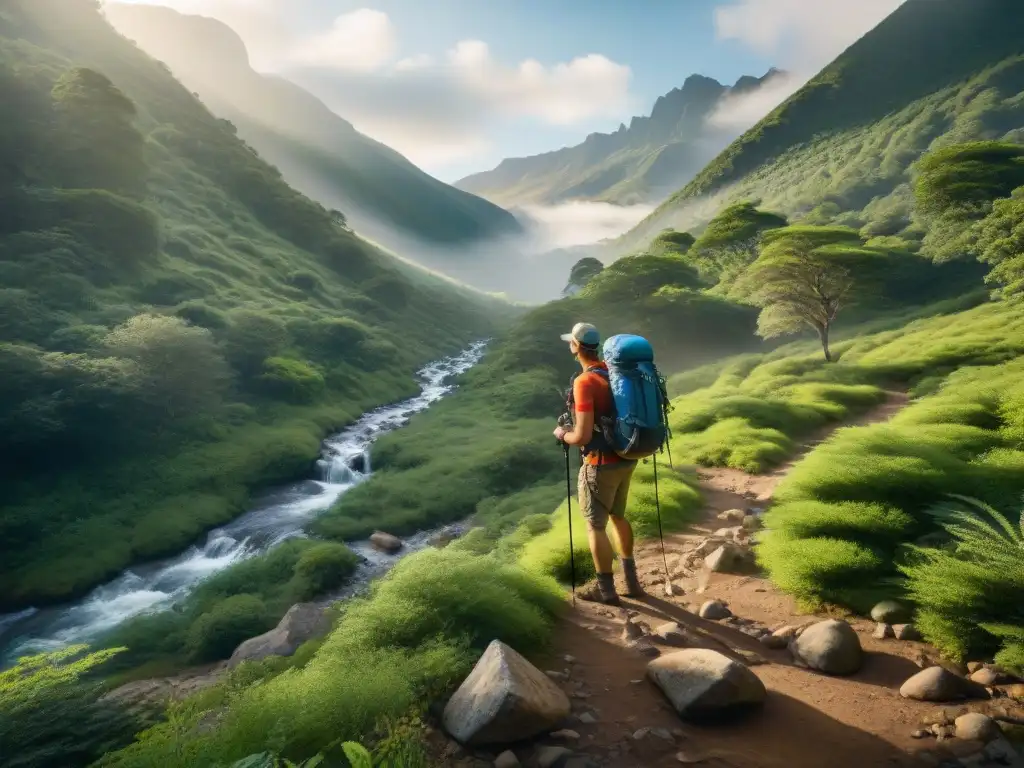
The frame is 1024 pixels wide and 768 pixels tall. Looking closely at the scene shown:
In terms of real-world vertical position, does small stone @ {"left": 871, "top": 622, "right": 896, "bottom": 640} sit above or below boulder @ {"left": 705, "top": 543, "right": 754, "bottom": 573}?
above

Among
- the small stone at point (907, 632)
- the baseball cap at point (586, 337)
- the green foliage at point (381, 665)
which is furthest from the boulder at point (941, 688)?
the baseball cap at point (586, 337)

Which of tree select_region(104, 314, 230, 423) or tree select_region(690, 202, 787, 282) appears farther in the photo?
tree select_region(690, 202, 787, 282)

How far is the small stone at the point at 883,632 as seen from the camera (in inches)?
202

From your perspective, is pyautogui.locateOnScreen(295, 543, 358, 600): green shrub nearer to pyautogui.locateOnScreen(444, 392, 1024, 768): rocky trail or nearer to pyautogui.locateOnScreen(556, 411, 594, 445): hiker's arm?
pyautogui.locateOnScreen(444, 392, 1024, 768): rocky trail

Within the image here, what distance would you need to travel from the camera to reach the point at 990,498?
692 centimetres

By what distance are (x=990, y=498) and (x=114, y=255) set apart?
54.2 metres

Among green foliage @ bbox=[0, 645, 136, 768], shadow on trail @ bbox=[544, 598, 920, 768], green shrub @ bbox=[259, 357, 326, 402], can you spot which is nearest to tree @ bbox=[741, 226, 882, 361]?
shadow on trail @ bbox=[544, 598, 920, 768]

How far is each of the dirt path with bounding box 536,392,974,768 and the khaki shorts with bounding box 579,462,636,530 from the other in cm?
111

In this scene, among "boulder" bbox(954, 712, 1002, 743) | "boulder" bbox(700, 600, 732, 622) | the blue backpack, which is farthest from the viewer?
"boulder" bbox(700, 600, 732, 622)

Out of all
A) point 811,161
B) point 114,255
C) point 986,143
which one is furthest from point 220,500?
point 811,161

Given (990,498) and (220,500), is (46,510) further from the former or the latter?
(990,498)

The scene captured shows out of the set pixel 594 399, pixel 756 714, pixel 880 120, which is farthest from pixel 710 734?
pixel 880 120

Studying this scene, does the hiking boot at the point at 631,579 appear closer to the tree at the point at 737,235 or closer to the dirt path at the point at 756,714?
the dirt path at the point at 756,714

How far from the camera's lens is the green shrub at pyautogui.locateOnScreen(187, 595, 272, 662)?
14.3 meters
